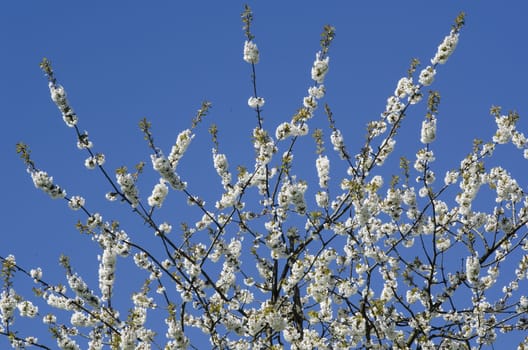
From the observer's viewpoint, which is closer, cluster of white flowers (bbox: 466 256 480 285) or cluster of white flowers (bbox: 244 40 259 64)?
cluster of white flowers (bbox: 466 256 480 285)

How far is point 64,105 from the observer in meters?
7.79

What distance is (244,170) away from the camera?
8.67 meters

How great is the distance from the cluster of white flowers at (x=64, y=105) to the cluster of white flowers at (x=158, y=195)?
1.18 meters

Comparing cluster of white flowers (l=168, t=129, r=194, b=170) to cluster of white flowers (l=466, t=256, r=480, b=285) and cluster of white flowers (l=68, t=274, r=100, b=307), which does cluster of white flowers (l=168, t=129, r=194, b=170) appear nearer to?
cluster of white flowers (l=68, t=274, r=100, b=307)

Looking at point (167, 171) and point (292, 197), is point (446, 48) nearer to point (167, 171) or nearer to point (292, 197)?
point (292, 197)

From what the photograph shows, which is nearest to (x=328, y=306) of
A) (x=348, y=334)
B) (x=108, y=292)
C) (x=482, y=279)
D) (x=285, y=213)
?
(x=348, y=334)

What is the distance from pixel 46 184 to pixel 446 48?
5045mm

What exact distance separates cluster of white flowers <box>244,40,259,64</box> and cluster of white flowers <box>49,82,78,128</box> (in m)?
2.43

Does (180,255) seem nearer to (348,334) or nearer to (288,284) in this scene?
(288,284)

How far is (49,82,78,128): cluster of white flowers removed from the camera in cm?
776

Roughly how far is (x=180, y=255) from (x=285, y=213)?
1.39 metres

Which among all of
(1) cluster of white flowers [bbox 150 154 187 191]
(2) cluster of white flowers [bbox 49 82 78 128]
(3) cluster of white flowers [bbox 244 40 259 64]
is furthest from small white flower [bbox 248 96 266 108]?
(2) cluster of white flowers [bbox 49 82 78 128]

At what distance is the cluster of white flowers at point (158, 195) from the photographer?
8195 mm

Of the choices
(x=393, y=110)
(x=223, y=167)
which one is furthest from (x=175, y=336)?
(x=393, y=110)
